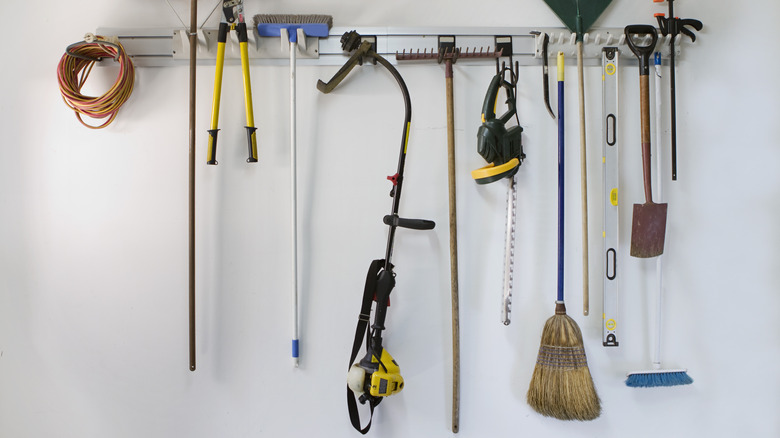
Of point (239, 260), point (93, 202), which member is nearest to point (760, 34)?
point (239, 260)

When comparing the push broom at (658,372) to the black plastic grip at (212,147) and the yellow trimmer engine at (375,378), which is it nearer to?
the yellow trimmer engine at (375,378)

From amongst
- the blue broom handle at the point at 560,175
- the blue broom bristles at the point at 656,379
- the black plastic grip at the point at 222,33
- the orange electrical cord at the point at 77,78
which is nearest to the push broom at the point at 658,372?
the blue broom bristles at the point at 656,379

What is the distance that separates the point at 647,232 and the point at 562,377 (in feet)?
1.86

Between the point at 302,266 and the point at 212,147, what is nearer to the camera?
the point at 212,147

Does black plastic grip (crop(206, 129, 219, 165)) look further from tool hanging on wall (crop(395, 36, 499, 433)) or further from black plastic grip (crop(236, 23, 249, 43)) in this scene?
tool hanging on wall (crop(395, 36, 499, 433))

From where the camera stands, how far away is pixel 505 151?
1.46 m

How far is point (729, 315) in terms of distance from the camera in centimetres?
161

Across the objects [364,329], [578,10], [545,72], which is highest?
[578,10]

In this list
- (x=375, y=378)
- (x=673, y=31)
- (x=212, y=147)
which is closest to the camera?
(x=375, y=378)

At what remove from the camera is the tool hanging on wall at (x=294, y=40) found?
1.49 meters

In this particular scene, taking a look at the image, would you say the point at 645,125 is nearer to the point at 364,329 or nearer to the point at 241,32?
the point at 364,329

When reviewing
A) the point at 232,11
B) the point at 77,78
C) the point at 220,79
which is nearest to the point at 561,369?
the point at 220,79

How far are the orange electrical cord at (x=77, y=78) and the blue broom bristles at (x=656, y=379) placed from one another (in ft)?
6.62

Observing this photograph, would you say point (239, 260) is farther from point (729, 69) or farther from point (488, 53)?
point (729, 69)
